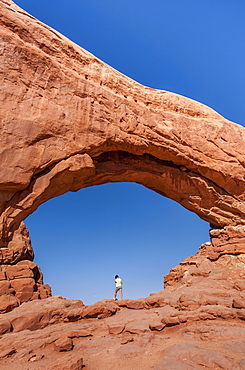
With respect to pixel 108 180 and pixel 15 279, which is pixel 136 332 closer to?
pixel 15 279

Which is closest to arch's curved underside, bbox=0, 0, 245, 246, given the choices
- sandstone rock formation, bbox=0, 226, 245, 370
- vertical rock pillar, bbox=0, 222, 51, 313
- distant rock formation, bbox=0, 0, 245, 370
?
distant rock formation, bbox=0, 0, 245, 370

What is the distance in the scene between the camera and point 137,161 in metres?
15.0

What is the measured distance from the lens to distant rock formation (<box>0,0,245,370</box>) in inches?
273

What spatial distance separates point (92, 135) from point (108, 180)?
143 inches

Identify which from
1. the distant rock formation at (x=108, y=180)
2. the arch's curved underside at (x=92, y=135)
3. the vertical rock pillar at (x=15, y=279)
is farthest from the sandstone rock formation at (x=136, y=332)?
the arch's curved underside at (x=92, y=135)

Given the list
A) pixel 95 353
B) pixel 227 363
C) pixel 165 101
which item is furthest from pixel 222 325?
pixel 165 101

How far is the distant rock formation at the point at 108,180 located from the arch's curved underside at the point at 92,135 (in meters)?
0.05

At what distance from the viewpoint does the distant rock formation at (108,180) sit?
695 cm

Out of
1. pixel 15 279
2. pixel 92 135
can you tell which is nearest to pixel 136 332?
pixel 15 279

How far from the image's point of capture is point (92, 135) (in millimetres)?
12367

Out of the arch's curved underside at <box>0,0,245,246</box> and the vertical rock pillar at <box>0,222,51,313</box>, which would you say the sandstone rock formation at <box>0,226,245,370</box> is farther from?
the arch's curved underside at <box>0,0,245,246</box>

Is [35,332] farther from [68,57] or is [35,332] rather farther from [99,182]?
A: [68,57]

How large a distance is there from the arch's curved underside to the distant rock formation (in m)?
0.05

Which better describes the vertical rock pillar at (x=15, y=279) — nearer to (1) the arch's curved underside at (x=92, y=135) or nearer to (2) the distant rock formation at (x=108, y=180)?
(2) the distant rock formation at (x=108, y=180)
